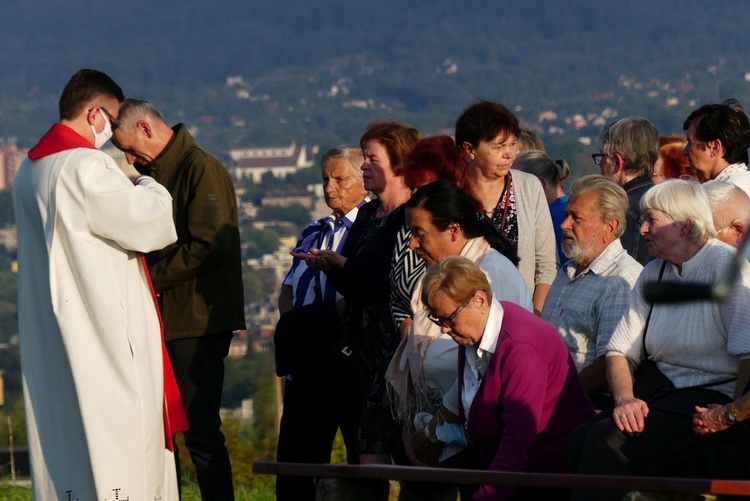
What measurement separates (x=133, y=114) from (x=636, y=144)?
8.00ft

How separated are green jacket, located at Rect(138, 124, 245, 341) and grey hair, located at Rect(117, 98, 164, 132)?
18cm

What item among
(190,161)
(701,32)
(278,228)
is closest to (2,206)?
(278,228)

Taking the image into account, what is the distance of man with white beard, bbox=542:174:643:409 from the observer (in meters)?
5.95

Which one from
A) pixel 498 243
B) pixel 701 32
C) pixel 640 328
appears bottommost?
pixel 640 328

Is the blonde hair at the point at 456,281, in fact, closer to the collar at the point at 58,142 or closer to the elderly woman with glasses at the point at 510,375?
the elderly woman with glasses at the point at 510,375

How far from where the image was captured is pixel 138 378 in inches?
238

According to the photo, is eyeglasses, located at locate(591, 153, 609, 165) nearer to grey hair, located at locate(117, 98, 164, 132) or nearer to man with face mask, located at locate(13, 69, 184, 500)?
grey hair, located at locate(117, 98, 164, 132)

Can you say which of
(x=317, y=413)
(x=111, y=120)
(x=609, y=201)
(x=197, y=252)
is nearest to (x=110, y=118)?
(x=111, y=120)

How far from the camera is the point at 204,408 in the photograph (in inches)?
262

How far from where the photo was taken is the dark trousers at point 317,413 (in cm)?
676

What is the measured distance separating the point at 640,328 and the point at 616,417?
48cm

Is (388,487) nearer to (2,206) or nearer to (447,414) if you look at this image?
(447,414)

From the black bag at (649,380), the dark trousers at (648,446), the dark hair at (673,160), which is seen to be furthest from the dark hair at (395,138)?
the dark hair at (673,160)

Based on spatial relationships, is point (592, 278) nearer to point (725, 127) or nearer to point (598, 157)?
point (725, 127)
